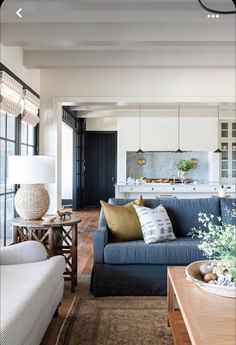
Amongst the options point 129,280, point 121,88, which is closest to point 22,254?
point 129,280

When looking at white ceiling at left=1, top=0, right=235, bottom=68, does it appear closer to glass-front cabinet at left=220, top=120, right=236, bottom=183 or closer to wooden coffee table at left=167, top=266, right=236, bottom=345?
wooden coffee table at left=167, top=266, right=236, bottom=345

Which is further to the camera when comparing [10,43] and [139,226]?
[10,43]

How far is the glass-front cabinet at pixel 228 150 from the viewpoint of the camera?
9430 millimetres

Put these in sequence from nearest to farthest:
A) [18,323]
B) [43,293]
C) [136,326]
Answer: [18,323] < [43,293] < [136,326]

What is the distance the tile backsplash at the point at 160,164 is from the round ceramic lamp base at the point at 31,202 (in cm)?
632

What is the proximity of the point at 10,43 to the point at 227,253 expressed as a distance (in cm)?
326

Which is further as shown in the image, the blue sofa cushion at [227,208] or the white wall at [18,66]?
the white wall at [18,66]

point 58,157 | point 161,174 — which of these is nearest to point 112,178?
point 161,174

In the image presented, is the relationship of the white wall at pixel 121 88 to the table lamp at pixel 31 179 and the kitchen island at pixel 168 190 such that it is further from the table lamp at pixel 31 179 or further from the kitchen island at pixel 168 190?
the kitchen island at pixel 168 190

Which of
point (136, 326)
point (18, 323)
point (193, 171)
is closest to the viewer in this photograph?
point (18, 323)

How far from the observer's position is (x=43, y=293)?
82.7 inches

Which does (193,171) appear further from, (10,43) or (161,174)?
(10,43)

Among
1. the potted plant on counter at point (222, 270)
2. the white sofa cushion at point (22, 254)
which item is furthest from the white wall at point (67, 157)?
the potted plant on counter at point (222, 270)

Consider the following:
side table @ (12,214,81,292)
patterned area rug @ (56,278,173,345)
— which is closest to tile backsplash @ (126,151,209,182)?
side table @ (12,214,81,292)
